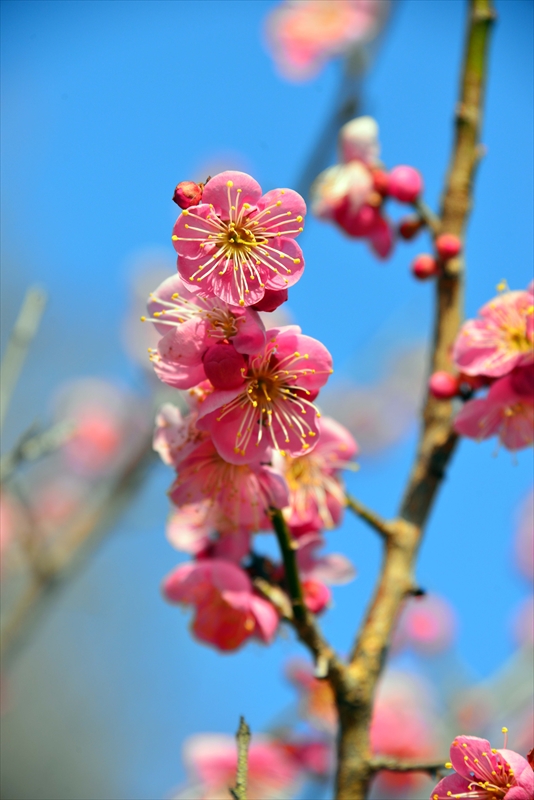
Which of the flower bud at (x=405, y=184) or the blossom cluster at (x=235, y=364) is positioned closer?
the blossom cluster at (x=235, y=364)

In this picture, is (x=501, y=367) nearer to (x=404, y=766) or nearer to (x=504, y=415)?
(x=504, y=415)

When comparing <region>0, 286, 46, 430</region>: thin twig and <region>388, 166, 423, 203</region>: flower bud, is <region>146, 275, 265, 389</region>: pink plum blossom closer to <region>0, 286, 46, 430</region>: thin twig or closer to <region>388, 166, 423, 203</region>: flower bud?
<region>0, 286, 46, 430</region>: thin twig

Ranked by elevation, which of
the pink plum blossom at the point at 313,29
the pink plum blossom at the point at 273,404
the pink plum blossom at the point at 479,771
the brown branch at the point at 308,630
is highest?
the pink plum blossom at the point at 313,29

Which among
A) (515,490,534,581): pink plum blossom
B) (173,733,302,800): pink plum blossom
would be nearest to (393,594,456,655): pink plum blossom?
(515,490,534,581): pink plum blossom

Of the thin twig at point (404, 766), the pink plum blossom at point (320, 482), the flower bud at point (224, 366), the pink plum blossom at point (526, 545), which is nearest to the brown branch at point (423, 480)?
the thin twig at point (404, 766)

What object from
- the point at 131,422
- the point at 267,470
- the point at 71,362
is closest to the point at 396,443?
the point at 131,422

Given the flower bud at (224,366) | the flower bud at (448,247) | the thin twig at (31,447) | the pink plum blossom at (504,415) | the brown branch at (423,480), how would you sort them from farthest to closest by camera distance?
1. the flower bud at (448,247)
2. the thin twig at (31,447)
3. the pink plum blossom at (504,415)
4. the brown branch at (423,480)
5. the flower bud at (224,366)

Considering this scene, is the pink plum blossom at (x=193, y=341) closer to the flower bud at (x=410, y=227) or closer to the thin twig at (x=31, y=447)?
the thin twig at (x=31, y=447)
